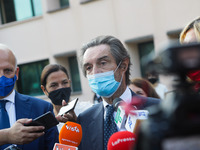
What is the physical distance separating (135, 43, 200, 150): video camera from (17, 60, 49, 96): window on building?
11765 mm

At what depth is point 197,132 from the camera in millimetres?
728

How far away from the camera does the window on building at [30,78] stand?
12.6m

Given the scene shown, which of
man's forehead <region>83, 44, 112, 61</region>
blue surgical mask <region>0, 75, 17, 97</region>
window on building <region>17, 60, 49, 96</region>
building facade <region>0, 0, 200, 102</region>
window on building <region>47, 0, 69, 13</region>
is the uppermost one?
window on building <region>47, 0, 69, 13</region>

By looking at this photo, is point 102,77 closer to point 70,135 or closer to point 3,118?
point 70,135

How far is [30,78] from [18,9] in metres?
2.90

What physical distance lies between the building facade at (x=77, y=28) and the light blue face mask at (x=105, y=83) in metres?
5.62

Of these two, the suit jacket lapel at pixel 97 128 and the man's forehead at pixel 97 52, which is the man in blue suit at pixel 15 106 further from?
the man's forehead at pixel 97 52

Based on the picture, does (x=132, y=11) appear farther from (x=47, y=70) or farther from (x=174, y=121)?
(x=174, y=121)

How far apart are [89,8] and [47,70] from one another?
731 cm

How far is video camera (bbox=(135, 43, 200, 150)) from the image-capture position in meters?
0.74

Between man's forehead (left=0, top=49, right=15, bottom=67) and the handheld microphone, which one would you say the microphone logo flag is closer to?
the handheld microphone

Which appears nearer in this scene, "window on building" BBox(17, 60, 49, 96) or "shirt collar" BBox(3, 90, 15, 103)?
"shirt collar" BBox(3, 90, 15, 103)

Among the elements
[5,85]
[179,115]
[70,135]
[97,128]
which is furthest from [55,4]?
[179,115]

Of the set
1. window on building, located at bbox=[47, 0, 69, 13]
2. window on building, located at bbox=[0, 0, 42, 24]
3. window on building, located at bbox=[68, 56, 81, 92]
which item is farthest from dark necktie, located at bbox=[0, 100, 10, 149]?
window on building, located at bbox=[0, 0, 42, 24]
